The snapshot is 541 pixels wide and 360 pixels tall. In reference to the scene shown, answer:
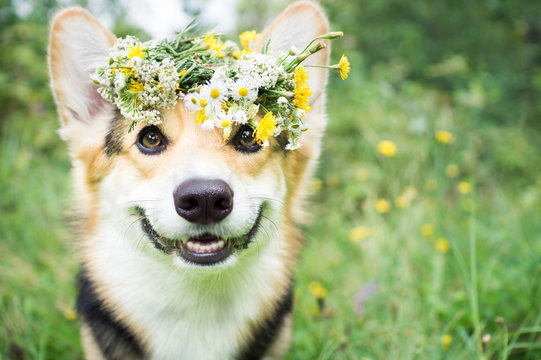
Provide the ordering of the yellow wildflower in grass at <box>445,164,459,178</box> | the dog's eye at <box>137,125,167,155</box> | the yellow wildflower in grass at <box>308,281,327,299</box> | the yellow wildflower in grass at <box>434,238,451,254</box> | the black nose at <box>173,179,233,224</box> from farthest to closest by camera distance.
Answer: the yellow wildflower in grass at <box>445,164,459,178</box>, the yellow wildflower in grass at <box>434,238,451,254</box>, the yellow wildflower in grass at <box>308,281,327,299</box>, the dog's eye at <box>137,125,167,155</box>, the black nose at <box>173,179,233,224</box>

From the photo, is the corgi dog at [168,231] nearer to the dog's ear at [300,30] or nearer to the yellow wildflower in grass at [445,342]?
the dog's ear at [300,30]

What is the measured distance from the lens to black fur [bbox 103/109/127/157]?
6.81ft

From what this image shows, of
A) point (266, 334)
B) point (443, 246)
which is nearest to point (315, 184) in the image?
point (443, 246)

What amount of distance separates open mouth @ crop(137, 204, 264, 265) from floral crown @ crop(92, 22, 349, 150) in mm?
464

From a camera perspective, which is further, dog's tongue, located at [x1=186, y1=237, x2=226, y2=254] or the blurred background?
the blurred background

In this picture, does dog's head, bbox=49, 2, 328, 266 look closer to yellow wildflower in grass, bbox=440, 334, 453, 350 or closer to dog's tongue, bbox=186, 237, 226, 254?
dog's tongue, bbox=186, 237, 226, 254

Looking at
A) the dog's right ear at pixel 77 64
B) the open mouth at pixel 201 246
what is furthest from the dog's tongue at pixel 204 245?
the dog's right ear at pixel 77 64

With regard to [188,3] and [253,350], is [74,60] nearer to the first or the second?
[253,350]

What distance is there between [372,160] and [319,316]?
2.26 metres

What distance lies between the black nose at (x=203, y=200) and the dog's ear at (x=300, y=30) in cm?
90

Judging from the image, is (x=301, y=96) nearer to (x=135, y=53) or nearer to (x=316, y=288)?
(x=135, y=53)

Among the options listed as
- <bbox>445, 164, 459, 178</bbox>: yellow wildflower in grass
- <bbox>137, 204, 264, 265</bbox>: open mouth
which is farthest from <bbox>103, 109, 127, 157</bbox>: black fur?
<bbox>445, 164, 459, 178</bbox>: yellow wildflower in grass

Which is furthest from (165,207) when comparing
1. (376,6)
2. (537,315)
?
(376,6)

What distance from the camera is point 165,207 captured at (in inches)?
67.5
